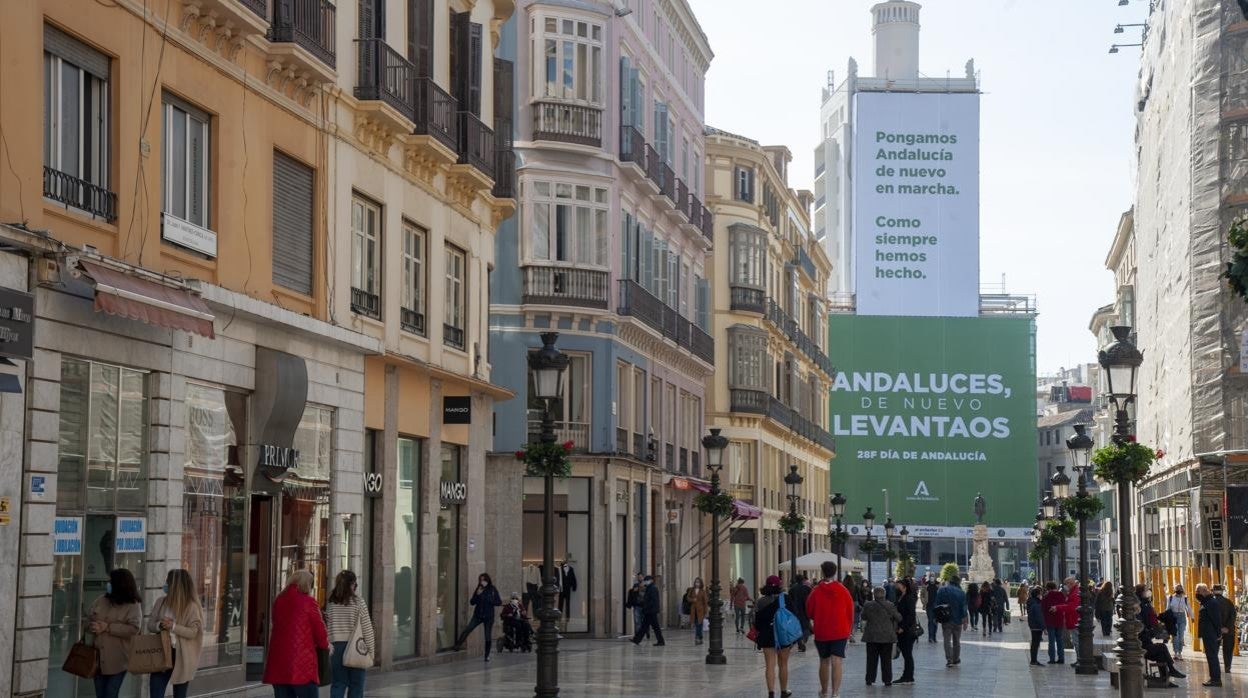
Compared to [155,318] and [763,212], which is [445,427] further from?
[763,212]

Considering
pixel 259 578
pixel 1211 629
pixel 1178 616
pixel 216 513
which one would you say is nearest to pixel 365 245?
pixel 259 578

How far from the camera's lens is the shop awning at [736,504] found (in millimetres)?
53981

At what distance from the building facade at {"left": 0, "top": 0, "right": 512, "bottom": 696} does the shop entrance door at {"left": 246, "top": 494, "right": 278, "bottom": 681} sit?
4cm

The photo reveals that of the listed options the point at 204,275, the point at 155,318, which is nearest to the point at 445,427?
the point at 204,275

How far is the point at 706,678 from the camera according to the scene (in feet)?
94.1

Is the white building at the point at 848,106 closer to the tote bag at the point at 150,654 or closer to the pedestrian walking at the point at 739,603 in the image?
the pedestrian walking at the point at 739,603

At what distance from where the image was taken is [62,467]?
57.4 ft

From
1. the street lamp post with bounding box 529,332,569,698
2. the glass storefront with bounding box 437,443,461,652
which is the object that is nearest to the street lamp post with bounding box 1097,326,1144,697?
the street lamp post with bounding box 529,332,569,698

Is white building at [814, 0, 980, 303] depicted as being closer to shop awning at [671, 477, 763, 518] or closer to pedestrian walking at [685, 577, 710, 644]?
shop awning at [671, 477, 763, 518]

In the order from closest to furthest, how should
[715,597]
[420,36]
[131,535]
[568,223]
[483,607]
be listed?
[131,535], [420,36], [483,607], [715,597], [568,223]

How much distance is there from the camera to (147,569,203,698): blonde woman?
15711 millimetres

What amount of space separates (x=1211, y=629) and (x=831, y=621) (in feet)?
32.3

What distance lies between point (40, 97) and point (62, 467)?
3397 mm

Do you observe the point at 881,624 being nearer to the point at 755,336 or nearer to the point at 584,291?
the point at 584,291
